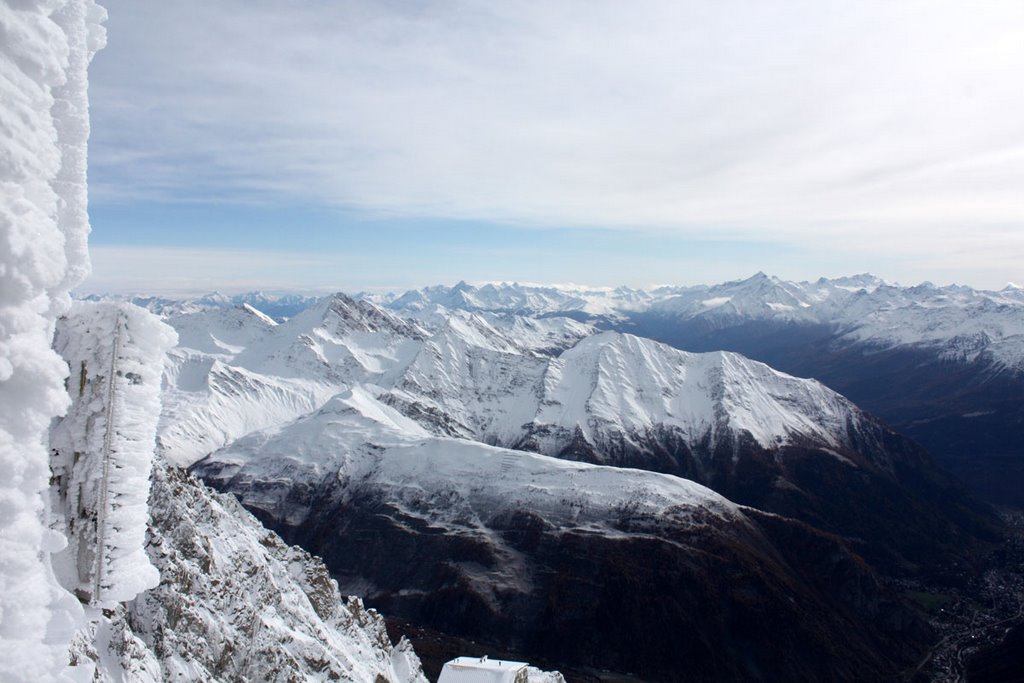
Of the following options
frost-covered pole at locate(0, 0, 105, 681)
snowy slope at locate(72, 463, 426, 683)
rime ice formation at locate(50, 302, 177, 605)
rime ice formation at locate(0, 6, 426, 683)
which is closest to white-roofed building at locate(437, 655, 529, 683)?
snowy slope at locate(72, 463, 426, 683)

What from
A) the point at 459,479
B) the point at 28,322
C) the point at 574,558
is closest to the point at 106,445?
the point at 28,322

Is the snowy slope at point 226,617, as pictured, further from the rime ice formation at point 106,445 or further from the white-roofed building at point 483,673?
the rime ice formation at point 106,445

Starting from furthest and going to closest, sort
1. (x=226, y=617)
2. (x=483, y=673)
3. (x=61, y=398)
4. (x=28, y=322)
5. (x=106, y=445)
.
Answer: (x=483, y=673), (x=226, y=617), (x=106, y=445), (x=61, y=398), (x=28, y=322)

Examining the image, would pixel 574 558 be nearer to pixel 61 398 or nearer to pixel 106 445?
pixel 106 445

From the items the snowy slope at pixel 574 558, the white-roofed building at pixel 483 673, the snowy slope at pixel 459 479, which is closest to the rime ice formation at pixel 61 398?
the white-roofed building at pixel 483 673

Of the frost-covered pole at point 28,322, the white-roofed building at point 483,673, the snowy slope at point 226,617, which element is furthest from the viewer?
the white-roofed building at point 483,673

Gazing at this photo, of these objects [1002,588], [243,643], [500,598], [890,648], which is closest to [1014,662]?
[890,648]

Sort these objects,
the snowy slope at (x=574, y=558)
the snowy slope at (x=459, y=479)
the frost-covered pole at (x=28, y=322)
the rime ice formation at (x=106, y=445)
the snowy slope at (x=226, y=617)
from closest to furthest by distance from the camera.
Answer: the frost-covered pole at (x=28, y=322) → the rime ice formation at (x=106, y=445) → the snowy slope at (x=226, y=617) → the snowy slope at (x=574, y=558) → the snowy slope at (x=459, y=479)

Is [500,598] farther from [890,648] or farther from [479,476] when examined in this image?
[890,648]
